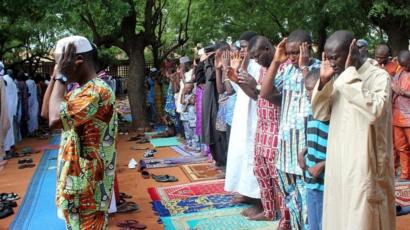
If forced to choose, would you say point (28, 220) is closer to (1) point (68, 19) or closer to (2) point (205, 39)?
(1) point (68, 19)

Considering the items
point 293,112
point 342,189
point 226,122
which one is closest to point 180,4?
point 226,122

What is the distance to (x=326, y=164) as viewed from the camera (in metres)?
2.88

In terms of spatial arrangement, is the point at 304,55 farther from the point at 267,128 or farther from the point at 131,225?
the point at 131,225

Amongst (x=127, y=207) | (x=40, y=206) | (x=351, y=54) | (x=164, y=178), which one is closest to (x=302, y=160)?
(x=351, y=54)

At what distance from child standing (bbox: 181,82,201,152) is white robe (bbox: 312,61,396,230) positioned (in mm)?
6083

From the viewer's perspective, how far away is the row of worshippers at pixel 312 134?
2.61 m

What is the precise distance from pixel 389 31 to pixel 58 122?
440 inches

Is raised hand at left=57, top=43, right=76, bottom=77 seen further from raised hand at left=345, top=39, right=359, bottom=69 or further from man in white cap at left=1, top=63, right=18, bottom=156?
man in white cap at left=1, top=63, right=18, bottom=156

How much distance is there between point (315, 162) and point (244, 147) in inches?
72.5

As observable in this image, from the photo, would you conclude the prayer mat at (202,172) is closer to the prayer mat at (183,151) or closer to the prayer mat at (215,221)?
the prayer mat at (183,151)

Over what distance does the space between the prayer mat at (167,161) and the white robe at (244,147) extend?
10.2 feet

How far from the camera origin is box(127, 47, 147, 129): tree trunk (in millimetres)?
12219

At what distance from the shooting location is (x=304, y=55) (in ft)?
11.4

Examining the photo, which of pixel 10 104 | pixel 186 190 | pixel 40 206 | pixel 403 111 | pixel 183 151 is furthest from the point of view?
pixel 10 104
